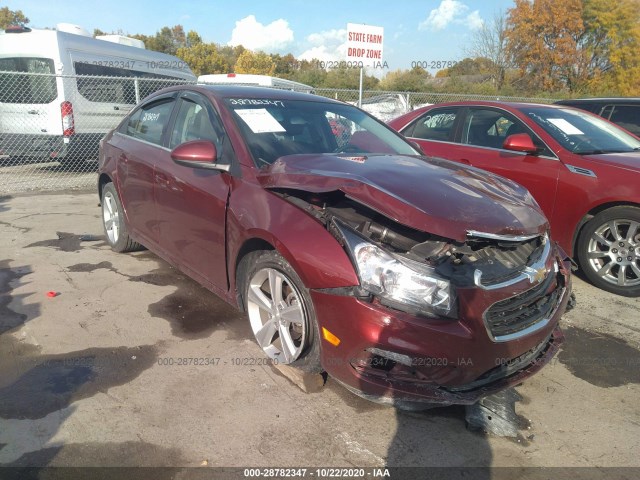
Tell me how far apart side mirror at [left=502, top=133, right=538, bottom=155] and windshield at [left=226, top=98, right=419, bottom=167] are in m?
1.31

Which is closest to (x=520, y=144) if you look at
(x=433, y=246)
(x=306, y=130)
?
(x=306, y=130)

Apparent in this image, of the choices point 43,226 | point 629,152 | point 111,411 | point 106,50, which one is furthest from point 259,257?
point 106,50

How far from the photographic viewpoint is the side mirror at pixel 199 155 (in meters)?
3.08

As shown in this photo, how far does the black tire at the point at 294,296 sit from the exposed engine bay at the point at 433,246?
353 mm

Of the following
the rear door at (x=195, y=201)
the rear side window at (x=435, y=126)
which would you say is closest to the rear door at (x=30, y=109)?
the rear door at (x=195, y=201)

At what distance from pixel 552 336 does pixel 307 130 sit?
84.6 inches

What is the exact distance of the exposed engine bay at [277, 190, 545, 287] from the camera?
2.36 meters

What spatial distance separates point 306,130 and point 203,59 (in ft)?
190

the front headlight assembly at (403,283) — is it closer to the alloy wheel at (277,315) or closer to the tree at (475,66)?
the alloy wheel at (277,315)

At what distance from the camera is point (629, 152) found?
4.64 metres

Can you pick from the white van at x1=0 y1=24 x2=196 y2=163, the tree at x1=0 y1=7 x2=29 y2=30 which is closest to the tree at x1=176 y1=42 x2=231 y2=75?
the tree at x1=0 y1=7 x2=29 y2=30

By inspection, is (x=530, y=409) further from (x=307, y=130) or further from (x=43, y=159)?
(x=43, y=159)

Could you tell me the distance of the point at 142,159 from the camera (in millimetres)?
4141

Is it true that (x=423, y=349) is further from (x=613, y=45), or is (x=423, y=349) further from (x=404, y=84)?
(x=613, y=45)
